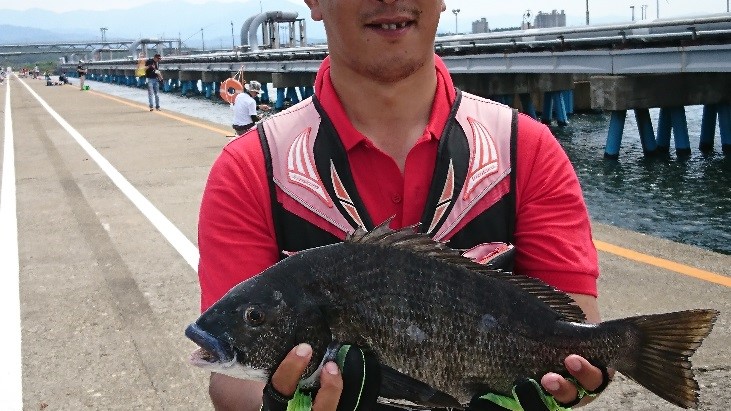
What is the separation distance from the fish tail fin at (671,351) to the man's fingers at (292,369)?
2.71 feet

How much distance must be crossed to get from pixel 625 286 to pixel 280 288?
5.20 meters

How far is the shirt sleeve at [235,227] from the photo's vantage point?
2.40 meters

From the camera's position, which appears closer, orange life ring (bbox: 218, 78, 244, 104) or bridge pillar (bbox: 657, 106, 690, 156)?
orange life ring (bbox: 218, 78, 244, 104)

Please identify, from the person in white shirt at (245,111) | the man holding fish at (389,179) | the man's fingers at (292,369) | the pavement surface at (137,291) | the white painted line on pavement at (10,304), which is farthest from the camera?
the person in white shirt at (245,111)

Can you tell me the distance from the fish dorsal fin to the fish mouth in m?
0.41

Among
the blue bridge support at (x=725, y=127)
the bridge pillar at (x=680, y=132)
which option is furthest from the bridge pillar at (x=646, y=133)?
the blue bridge support at (x=725, y=127)

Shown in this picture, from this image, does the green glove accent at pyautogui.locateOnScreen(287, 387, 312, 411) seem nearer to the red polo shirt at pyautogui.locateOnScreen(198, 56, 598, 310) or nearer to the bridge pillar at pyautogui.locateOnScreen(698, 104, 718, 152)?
the red polo shirt at pyautogui.locateOnScreen(198, 56, 598, 310)

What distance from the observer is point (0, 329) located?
644 cm

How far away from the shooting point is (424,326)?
2.10 m

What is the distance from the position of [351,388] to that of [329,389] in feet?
0.17

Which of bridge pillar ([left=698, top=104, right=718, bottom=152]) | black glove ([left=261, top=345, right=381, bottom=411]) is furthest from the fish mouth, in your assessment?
bridge pillar ([left=698, top=104, right=718, bottom=152])

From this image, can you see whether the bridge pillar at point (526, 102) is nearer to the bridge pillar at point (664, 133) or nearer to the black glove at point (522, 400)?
the bridge pillar at point (664, 133)

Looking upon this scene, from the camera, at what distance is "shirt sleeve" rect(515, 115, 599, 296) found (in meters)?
2.43

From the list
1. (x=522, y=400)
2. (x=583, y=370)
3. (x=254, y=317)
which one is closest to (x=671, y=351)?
(x=583, y=370)
